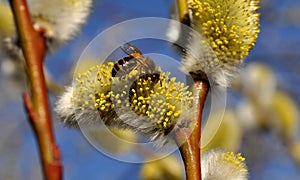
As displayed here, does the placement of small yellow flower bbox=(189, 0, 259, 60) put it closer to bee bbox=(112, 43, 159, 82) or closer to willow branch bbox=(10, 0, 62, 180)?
bee bbox=(112, 43, 159, 82)

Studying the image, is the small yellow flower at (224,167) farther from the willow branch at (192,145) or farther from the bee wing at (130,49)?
the bee wing at (130,49)

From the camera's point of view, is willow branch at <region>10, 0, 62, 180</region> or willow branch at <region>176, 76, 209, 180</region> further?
willow branch at <region>176, 76, 209, 180</region>

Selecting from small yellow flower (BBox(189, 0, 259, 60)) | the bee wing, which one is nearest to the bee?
the bee wing

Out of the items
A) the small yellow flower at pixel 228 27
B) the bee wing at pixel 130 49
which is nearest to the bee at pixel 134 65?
the bee wing at pixel 130 49

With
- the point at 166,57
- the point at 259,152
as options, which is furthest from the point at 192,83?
the point at 259,152

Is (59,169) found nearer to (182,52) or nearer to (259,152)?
(182,52)

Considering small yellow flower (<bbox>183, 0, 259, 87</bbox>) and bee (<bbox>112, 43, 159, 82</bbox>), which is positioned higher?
bee (<bbox>112, 43, 159, 82</bbox>)
